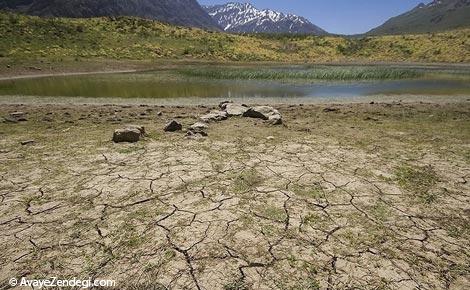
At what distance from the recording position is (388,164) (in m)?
6.30

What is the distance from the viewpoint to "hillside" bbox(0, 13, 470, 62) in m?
34.9

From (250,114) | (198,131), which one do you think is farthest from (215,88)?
(198,131)

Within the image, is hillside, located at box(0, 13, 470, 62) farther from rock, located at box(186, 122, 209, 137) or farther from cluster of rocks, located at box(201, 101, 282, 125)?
rock, located at box(186, 122, 209, 137)

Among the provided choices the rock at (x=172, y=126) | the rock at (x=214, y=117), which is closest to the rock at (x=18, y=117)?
the rock at (x=172, y=126)

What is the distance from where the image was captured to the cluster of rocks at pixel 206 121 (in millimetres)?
7461

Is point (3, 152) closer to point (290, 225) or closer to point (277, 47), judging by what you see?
point (290, 225)

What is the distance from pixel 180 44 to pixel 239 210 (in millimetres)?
42355

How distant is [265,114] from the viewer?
1016 cm

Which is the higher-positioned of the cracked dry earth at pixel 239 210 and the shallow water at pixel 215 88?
the cracked dry earth at pixel 239 210

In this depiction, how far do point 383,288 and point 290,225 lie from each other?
129 cm

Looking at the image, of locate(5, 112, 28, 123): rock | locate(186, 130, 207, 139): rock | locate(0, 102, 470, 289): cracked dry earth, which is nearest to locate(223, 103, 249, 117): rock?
locate(0, 102, 470, 289): cracked dry earth

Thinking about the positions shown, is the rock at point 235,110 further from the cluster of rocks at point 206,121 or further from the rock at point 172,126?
the rock at point 172,126

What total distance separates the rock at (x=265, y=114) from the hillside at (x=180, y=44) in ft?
92.8

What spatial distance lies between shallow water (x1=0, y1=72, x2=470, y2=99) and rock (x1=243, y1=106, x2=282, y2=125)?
6916mm
